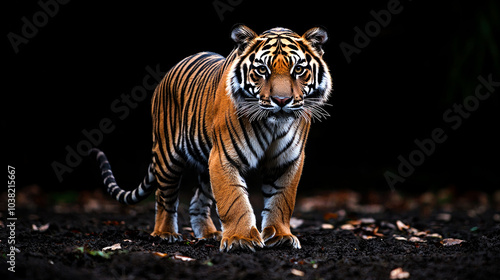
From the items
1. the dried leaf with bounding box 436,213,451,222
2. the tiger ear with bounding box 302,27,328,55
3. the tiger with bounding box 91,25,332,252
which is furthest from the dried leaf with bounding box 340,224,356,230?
the tiger ear with bounding box 302,27,328,55

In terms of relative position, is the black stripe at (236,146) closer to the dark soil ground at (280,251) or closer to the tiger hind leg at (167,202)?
the dark soil ground at (280,251)

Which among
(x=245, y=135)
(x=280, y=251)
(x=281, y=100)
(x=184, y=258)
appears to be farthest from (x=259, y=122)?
(x=184, y=258)

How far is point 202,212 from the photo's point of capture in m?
4.71

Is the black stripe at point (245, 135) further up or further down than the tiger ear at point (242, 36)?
further down

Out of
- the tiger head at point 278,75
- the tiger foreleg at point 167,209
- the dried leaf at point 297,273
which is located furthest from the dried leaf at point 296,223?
the dried leaf at point 297,273

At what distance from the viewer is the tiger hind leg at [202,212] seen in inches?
183

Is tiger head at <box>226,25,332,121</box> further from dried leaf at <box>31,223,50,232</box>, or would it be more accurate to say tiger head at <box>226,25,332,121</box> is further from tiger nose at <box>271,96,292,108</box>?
dried leaf at <box>31,223,50,232</box>

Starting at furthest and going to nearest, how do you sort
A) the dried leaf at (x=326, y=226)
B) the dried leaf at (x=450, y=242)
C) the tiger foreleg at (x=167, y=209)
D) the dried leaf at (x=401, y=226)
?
the dried leaf at (x=326, y=226) → the dried leaf at (x=401, y=226) → the tiger foreleg at (x=167, y=209) → the dried leaf at (x=450, y=242)

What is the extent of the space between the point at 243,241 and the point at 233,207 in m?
0.24

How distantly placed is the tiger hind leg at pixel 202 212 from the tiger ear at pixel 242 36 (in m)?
1.39

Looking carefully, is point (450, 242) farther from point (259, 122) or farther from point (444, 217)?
point (444, 217)

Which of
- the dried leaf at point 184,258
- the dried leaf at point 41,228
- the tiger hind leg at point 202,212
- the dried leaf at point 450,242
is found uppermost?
the tiger hind leg at point 202,212

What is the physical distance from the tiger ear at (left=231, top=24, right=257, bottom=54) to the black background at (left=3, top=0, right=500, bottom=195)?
546 cm

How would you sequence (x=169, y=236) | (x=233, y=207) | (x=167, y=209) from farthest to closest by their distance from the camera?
1. (x=167, y=209)
2. (x=169, y=236)
3. (x=233, y=207)
